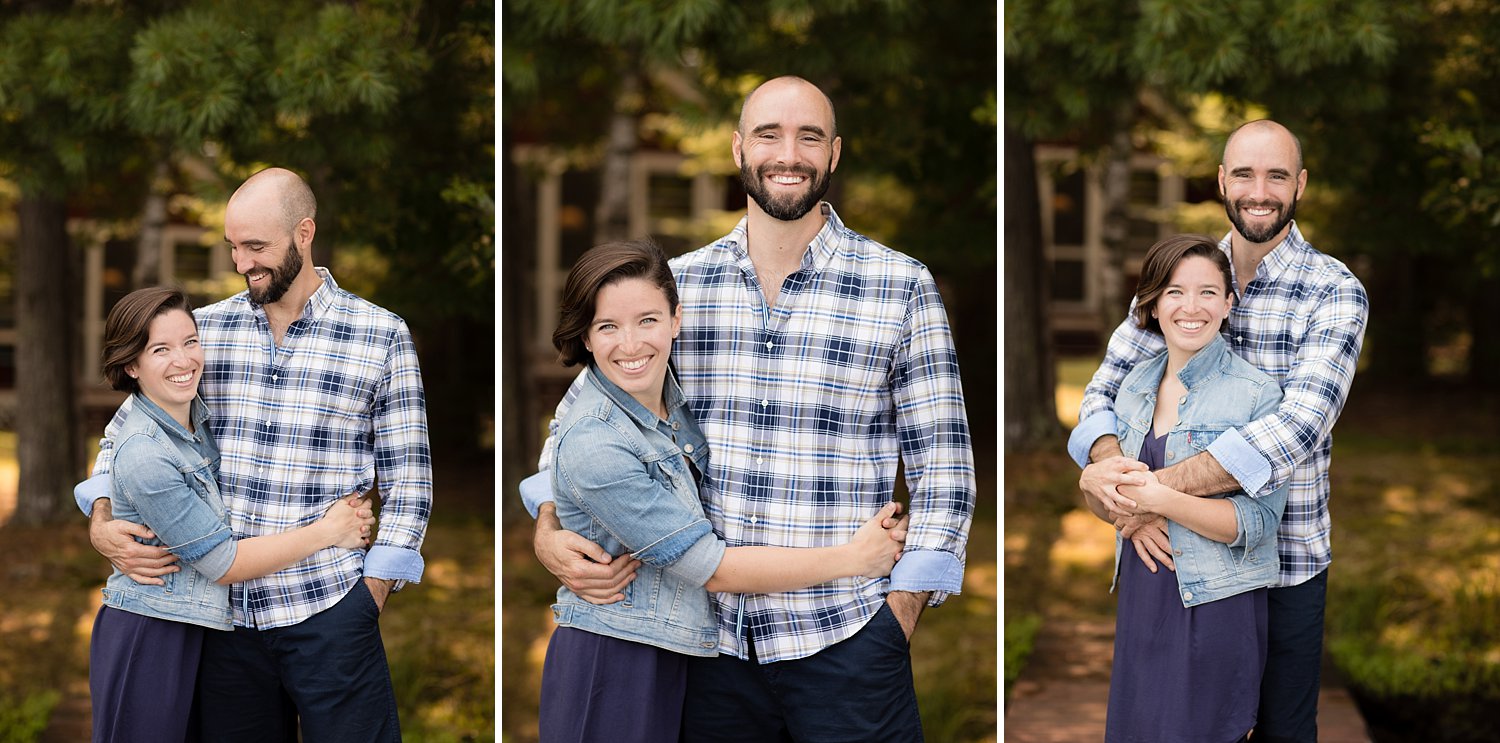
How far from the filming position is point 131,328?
3574 millimetres

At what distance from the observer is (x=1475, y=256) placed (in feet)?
17.7

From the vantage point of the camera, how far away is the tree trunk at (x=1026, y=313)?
5.52 metres

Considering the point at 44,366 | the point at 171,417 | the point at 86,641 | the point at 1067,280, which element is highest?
the point at 1067,280

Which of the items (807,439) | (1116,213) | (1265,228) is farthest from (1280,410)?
(1116,213)

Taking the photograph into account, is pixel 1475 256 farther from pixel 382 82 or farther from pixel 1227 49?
pixel 382 82

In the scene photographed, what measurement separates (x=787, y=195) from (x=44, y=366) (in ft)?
9.88

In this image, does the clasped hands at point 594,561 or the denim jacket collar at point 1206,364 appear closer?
the clasped hands at point 594,561

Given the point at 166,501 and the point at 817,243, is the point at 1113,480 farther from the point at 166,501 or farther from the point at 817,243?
the point at 166,501

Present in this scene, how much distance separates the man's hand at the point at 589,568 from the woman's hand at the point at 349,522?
2.14ft

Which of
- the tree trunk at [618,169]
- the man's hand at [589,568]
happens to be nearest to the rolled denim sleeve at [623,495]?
the man's hand at [589,568]

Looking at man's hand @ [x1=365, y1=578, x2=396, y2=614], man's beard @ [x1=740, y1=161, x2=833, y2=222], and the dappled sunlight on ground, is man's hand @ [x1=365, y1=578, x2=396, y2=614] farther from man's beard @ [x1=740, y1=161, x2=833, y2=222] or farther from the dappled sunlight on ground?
the dappled sunlight on ground

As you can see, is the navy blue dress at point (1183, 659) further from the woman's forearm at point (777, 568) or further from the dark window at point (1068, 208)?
the dark window at point (1068, 208)

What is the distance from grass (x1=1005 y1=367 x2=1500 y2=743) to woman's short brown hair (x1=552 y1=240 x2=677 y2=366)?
8.27ft

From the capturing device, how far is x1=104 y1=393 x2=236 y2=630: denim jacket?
11.5ft
